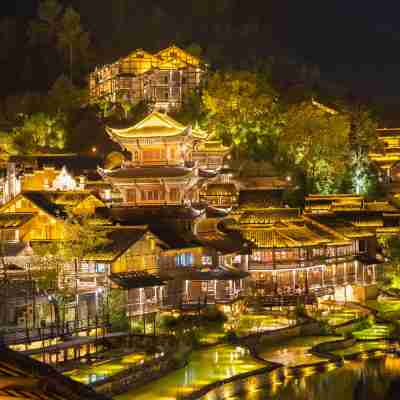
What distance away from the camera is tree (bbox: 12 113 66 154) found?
69.4 meters

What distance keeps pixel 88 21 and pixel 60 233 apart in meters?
68.3

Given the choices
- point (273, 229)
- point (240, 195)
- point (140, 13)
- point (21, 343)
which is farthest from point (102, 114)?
point (21, 343)

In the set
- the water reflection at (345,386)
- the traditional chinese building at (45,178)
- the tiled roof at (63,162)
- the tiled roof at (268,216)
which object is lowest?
the water reflection at (345,386)

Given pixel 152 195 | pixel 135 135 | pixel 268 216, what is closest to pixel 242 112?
pixel 268 216

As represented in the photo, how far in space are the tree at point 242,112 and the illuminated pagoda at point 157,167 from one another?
1474 centimetres

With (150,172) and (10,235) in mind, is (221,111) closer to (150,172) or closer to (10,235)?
(150,172)

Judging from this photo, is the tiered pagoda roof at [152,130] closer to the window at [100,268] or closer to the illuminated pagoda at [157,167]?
the illuminated pagoda at [157,167]

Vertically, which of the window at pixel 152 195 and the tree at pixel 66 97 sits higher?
the tree at pixel 66 97

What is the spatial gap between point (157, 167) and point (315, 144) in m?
19.3

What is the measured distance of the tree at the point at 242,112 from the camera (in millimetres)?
63062

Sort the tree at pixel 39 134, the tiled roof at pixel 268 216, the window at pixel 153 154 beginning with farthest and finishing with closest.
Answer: the tree at pixel 39 134 → the tiled roof at pixel 268 216 → the window at pixel 153 154

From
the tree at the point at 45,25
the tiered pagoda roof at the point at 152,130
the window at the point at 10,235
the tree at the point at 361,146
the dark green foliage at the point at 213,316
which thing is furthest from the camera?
the tree at the point at 45,25

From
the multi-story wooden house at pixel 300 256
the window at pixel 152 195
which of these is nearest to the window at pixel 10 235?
the window at pixel 152 195

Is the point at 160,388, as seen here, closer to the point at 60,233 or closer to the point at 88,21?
the point at 60,233
